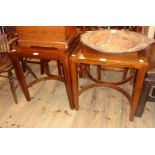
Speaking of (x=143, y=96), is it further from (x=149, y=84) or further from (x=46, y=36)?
(x=46, y=36)

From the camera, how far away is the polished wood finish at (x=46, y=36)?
3.94 feet

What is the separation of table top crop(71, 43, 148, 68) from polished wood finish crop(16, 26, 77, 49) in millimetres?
132

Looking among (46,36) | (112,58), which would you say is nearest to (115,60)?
(112,58)

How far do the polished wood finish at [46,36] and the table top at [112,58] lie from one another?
132mm

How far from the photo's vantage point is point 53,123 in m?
1.50

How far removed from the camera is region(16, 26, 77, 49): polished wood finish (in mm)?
1202

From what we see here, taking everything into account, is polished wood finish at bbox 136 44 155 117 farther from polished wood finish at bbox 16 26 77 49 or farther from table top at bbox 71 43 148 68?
polished wood finish at bbox 16 26 77 49

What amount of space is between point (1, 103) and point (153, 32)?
172 centimetres

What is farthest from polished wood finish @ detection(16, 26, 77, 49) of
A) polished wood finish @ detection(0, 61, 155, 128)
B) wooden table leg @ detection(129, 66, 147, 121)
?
polished wood finish @ detection(0, 61, 155, 128)

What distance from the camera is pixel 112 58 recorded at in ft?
3.75

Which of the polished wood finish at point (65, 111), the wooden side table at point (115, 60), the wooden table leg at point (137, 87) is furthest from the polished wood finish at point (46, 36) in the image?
the polished wood finish at point (65, 111)

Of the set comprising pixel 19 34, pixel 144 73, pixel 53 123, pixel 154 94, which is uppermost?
pixel 19 34
